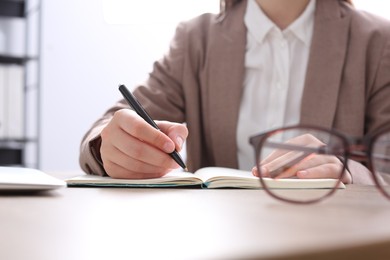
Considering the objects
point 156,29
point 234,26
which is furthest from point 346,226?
point 156,29

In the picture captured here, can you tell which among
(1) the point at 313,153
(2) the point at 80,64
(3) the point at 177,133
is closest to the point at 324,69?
(3) the point at 177,133

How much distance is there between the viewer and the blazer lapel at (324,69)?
→ 1061mm

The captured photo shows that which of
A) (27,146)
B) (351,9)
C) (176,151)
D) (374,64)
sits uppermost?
(351,9)

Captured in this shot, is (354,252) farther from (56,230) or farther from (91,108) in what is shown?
(91,108)

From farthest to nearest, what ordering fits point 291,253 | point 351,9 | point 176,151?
point 351,9 → point 176,151 → point 291,253

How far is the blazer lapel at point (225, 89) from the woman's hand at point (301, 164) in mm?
511

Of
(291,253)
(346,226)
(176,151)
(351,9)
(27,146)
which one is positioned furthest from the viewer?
(27,146)

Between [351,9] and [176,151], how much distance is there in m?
0.70

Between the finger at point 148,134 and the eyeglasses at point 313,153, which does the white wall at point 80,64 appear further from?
the eyeglasses at point 313,153

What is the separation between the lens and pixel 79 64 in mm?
2848

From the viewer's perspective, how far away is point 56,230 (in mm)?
323

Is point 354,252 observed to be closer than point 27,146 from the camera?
Yes

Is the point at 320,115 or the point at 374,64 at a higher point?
the point at 374,64

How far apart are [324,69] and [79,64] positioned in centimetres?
202
